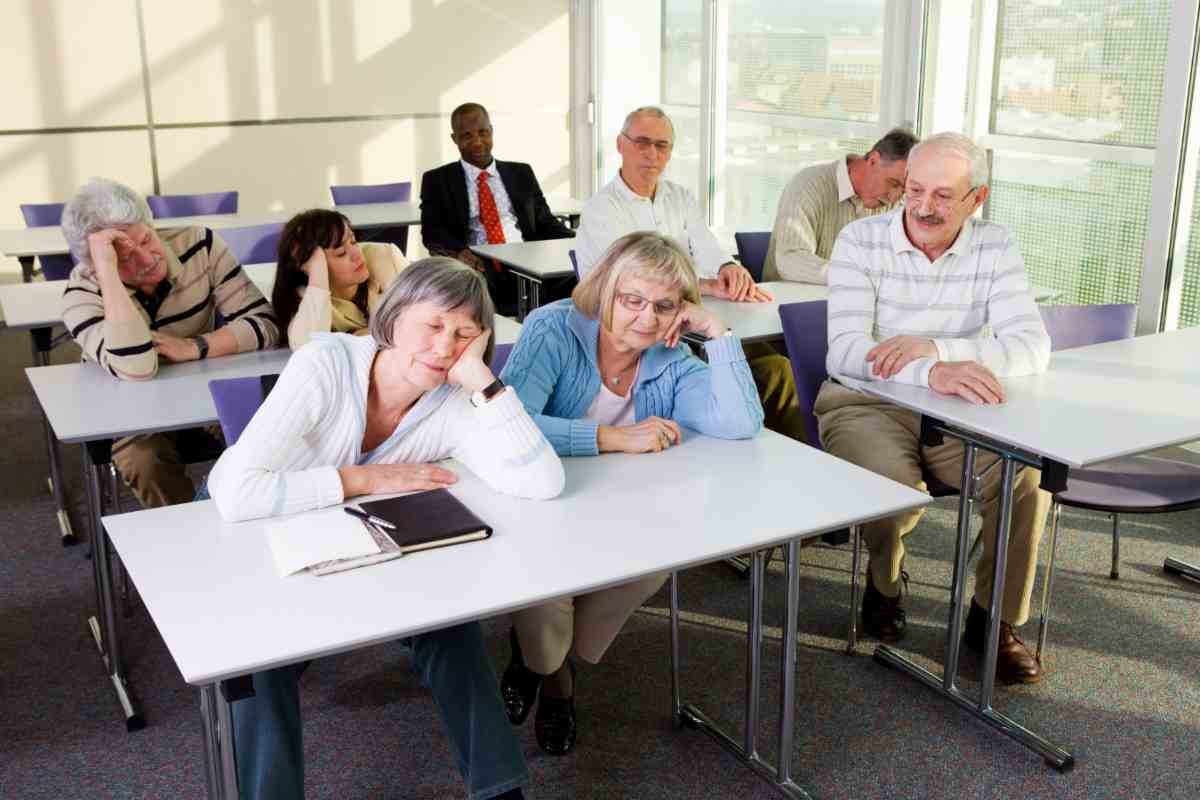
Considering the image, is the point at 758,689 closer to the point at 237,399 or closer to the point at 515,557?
the point at 515,557

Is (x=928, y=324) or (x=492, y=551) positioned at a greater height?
(x=928, y=324)

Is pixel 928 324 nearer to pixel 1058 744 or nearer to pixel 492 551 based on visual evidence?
pixel 1058 744

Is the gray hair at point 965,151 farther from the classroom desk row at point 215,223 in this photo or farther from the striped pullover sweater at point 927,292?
the classroom desk row at point 215,223

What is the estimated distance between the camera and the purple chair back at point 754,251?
483cm

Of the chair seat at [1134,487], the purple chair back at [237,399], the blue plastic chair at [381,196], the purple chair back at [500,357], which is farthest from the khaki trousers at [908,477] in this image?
the blue plastic chair at [381,196]

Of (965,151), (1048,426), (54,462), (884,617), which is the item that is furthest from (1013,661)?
(54,462)

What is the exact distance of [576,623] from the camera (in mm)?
2715

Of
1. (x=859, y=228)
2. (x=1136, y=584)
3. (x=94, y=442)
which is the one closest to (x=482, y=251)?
(x=859, y=228)

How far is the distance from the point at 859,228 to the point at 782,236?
1.18 metres

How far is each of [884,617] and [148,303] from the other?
2300 mm

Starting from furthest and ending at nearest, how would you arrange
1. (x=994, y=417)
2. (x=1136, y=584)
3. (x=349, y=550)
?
(x=1136, y=584) → (x=994, y=417) → (x=349, y=550)

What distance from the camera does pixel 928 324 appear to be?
3.30 metres

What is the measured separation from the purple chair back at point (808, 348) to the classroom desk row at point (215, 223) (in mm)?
2750

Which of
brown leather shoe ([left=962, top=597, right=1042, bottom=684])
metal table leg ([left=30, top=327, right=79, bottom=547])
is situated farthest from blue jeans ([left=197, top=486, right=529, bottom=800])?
metal table leg ([left=30, top=327, right=79, bottom=547])
